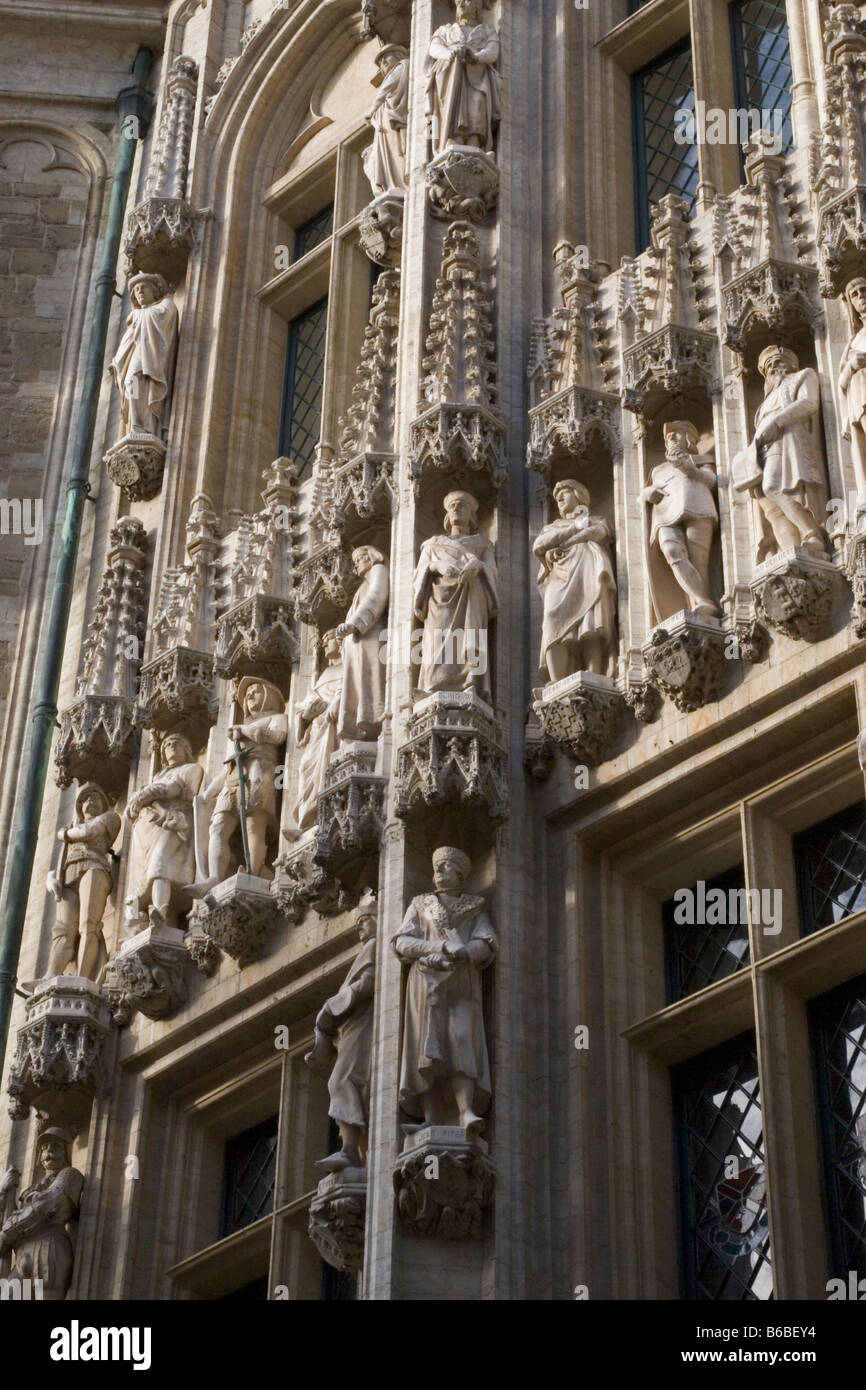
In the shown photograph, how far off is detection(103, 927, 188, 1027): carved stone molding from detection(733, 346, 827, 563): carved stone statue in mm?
5235

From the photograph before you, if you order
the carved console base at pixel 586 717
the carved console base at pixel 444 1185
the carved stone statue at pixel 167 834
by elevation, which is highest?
the carved stone statue at pixel 167 834

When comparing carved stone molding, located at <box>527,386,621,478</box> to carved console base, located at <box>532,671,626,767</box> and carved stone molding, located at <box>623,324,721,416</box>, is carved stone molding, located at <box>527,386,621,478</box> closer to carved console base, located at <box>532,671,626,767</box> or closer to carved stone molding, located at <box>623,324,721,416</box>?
carved stone molding, located at <box>623,324,721,416</box>

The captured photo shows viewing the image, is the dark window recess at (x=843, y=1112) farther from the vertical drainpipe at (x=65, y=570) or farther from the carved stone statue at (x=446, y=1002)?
the vertical drainpipe at (x=65, y=570)

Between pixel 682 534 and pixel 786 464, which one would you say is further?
pixel 682 534

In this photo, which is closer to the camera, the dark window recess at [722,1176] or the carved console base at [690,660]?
the dark window recess at [722,1176]

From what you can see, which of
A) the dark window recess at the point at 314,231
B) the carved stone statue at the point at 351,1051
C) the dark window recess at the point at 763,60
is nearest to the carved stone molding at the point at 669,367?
the dark window recess at the point at 763,60

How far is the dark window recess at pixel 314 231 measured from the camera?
25.1 meters

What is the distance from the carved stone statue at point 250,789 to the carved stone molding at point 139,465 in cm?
367

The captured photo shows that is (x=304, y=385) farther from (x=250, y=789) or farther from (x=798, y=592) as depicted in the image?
(x=798, y=592)

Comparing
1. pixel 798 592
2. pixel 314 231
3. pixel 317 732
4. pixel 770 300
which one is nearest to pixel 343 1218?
pixel 317 732

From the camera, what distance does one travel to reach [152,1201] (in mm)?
19172

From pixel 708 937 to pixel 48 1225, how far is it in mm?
5166

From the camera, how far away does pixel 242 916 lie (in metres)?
19.0

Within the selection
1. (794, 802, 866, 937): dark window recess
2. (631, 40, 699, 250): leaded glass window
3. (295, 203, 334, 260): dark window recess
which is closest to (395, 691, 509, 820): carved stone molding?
(794, 802, 866, 937): dark window recess
